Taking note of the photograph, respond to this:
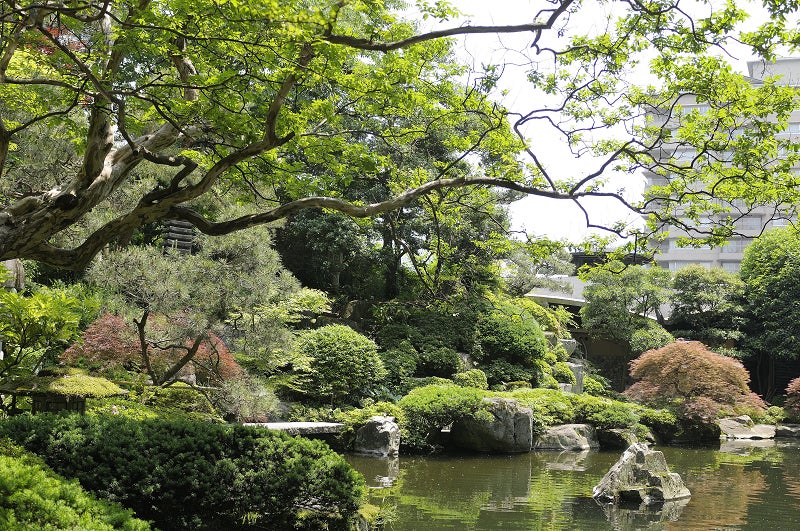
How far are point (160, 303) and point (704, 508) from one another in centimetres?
762

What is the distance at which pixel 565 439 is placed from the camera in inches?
564

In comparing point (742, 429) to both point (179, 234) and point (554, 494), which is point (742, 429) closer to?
point (554, 494)

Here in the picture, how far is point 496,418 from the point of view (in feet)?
43.3

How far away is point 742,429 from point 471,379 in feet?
29.2

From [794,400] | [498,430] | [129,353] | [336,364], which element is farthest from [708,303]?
[129,353]

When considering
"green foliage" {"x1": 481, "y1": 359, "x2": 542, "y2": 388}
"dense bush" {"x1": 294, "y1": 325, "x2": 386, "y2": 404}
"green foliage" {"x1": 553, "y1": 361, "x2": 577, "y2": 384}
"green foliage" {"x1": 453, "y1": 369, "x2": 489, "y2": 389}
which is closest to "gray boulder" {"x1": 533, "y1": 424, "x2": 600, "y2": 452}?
"green foliage" {"x1": 453, "y1": 369, "x2": 489, "y2": 389}

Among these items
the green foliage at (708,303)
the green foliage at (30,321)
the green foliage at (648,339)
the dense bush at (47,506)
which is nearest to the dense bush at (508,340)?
the green foliage at (648,339)

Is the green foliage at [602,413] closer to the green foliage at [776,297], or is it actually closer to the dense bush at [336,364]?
the dense bush at [336,364]

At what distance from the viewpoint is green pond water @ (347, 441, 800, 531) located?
7773mm

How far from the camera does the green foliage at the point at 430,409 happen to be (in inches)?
493

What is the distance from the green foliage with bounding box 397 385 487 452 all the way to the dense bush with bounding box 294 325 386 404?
3.04 feet

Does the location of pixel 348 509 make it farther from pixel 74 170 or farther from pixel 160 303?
pixel 74 170

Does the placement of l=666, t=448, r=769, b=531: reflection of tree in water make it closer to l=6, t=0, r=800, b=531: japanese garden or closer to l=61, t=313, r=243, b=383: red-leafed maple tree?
l=6, t=0, r=800, b=531: japanese garden

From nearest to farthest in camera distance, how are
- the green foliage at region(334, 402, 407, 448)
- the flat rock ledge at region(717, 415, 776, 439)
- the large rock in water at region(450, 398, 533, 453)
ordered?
the green foliage at region(334, 402, 407, 448), the large rock in water at region(450, 398, 533, 453), the flat rock ledge at region(717, 415, 776, 439)
